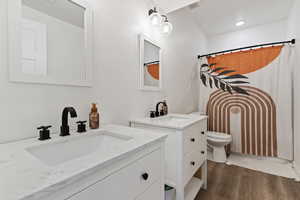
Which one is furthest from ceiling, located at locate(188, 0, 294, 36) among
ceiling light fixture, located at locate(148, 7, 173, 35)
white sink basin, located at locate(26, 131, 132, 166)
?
white sink basin, located at locate(26, 131, 132, 166)

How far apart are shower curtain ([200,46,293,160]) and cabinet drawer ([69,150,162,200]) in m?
2.16

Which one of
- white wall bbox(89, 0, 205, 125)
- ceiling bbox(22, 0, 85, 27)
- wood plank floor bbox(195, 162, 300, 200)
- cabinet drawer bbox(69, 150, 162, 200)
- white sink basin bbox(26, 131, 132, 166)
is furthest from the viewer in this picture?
wood plank floor bbox(195, 162, 300, 200)

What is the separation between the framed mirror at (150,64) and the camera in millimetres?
1497

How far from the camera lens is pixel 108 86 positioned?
45.3 inches

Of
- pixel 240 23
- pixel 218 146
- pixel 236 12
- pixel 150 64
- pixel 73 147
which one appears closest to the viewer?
pixel 73 147

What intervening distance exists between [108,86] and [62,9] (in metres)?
0.58

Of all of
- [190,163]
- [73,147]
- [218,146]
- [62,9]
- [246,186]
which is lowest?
[246,186]

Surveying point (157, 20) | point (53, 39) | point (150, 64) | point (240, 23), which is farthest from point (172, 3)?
point (240, 23)

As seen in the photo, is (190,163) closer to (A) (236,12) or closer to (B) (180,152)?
(B) (180,152)

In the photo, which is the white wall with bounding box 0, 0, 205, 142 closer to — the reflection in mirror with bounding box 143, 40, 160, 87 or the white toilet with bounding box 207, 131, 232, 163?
the reflection in mirror with bounding box 143, 40, 160, 87

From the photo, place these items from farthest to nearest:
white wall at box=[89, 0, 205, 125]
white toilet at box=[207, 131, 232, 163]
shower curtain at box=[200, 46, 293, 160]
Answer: white toilet at box=[207, 131, 232, 163]
shower curtain at box=[200, 46, 293, 160]
white wall at box=[89, 0, 205, 125]

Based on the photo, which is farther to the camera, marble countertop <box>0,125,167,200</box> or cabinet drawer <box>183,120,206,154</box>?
cabinet drawer <box>183,120,206,154</box>

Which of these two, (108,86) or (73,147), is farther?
(108,86)

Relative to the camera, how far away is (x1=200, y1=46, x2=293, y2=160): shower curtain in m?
2.10
